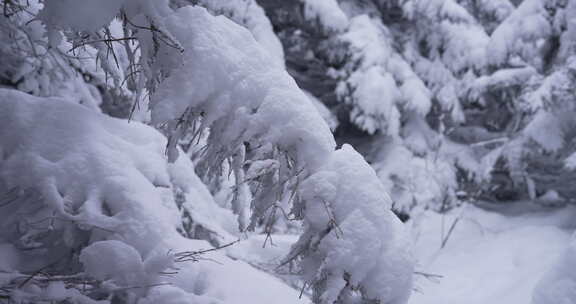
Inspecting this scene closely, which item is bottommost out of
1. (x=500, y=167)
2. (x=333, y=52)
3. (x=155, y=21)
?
(x=500, y=167)

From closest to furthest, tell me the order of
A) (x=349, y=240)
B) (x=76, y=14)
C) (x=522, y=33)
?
(x=76, y=14) → (x=349, y=240) → (x=522, y=33)

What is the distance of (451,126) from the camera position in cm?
750

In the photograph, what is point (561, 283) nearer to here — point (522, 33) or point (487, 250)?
point (487, 250)

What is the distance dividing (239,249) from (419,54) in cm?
638

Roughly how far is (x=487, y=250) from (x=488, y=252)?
0.07 meters

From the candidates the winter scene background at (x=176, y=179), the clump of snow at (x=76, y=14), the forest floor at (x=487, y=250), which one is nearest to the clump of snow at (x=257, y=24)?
the winter scene background at (x=176, y=179)

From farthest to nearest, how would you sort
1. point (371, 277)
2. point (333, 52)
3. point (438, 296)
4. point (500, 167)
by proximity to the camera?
point (333, 52) < point (500, 167) < point (438, 296) < point (371, 277)

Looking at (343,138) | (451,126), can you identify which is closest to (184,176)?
(343,138)

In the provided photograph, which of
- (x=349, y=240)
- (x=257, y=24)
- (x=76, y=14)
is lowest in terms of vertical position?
(x=349, y=240)

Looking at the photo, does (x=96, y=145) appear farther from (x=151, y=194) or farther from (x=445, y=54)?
(x=445, y=54)

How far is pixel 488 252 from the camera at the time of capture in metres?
5.61

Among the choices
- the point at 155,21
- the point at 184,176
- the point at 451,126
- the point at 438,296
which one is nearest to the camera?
the point at 155,21

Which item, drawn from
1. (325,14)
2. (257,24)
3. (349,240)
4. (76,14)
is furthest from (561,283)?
(325,14)

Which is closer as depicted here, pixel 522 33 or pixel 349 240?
pixel 349 240
